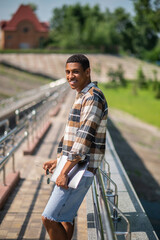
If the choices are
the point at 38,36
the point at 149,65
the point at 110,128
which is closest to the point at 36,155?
the point at 110,128

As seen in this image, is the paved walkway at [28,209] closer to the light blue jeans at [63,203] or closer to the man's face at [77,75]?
the light blue jeans at [63,203]

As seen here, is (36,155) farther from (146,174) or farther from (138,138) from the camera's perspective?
(138,138)

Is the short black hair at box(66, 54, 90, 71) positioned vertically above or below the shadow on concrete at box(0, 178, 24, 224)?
above

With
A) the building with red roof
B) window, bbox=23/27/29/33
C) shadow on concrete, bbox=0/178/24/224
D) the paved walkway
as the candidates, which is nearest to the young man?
the paved walkway

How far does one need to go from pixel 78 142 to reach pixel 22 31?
5332 cm

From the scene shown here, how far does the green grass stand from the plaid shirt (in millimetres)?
16167

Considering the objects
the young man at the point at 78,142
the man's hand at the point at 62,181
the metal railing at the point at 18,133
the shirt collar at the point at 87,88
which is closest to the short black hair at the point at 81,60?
the young man at the point at 78,142

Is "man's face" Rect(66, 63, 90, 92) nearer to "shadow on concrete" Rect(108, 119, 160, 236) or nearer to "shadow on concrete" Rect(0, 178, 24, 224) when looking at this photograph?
"shadow on concrete" Rect(0, 178, 24, 224)

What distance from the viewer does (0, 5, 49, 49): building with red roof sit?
5209 cm

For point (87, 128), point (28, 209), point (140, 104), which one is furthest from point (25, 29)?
point (87, 128)

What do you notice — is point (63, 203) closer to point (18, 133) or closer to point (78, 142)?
point (78, 142)

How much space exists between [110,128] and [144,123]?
4.49 meters

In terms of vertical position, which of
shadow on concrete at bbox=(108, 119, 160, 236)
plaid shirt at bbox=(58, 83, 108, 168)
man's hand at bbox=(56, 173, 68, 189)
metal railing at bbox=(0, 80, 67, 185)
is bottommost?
shadow on concrete at bbox=(108, 119, 160, 236)

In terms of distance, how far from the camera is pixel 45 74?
126 feet
